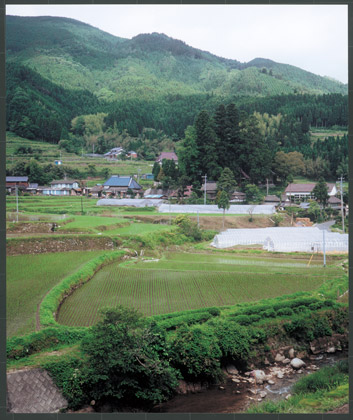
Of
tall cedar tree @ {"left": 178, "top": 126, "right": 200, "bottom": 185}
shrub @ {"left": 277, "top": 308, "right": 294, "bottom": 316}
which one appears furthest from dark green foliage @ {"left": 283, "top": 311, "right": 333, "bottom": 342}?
tall cedar tree @ {"left": 178, "top": 126, "right": 200, "bottom": 185}

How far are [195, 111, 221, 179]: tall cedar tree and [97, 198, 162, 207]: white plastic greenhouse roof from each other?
3.80ft

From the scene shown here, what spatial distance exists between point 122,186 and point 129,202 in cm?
35

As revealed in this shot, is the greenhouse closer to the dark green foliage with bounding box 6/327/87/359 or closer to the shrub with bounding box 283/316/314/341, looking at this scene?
the shrub with bounding box 283/316/314/341

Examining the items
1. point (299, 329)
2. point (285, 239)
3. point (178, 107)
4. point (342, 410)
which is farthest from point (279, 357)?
point (178, 107)

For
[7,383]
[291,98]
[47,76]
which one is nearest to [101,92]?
[47,76]

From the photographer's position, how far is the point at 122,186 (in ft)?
29.9

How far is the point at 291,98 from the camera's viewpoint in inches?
379

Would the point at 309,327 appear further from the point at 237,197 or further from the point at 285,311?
the point at 237,197

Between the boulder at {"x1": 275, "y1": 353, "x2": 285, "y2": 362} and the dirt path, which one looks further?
the boulder at {"x1": 275, "y1": 353, "x2": 285, "y2": 362}

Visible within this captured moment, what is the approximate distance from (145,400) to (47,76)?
6.44 metres

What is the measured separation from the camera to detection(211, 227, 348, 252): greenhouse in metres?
8.38

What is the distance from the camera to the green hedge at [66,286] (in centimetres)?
694

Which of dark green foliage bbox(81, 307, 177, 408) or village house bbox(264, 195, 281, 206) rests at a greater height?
village house bbox(264, 195, 281, 206)

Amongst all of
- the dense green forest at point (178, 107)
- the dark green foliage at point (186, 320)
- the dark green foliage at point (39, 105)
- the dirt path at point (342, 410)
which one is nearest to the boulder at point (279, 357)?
the dark green foliage at point (186, 320)
